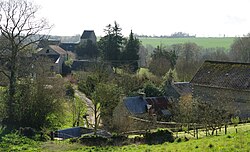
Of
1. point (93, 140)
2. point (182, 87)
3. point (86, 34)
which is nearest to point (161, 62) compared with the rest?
point (182, 87)

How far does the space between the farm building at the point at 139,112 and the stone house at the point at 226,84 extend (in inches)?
145

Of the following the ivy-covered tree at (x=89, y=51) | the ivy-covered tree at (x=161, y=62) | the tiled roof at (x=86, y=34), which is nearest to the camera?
the ivy-covered tree at (x=161, y=62)

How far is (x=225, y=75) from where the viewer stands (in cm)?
3131

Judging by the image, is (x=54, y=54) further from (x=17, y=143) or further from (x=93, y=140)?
(x=93, y=140)

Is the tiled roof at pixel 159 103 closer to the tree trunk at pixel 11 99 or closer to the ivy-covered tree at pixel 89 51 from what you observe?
the tree trunk at pixel 11 99

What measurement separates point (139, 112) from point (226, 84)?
8.20 metres

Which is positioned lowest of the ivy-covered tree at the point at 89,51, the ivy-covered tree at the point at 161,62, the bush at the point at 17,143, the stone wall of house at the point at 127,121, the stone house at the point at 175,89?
the bush at the point at 17,143

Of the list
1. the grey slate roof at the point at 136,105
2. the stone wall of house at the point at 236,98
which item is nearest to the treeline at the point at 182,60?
the stone wall of house at the point at 236,98

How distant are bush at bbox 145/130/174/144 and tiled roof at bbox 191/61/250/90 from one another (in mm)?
11407

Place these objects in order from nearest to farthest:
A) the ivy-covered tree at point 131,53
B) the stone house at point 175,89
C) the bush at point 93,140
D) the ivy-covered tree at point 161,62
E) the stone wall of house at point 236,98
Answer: the bush at point 93,140 < the stone wall of house at point 236,98 < the stone house at point 175,89 < the ivy-covered tree at point 161,62 < the ivy-covered tree at point 131,53

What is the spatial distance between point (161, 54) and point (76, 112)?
2730cm

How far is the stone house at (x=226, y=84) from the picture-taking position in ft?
94.3

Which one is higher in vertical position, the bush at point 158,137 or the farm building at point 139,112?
the farm building at point 139,112

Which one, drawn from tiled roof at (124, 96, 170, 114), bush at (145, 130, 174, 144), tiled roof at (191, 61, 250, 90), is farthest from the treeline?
bush at (145, 130, 174, 144)
